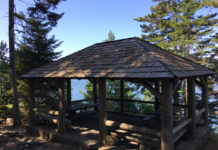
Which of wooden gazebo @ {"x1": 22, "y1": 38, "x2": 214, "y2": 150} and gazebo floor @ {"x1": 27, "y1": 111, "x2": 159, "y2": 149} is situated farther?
gazebo floor @ {"x1": 27, "y1": 111, "x2": 159, "y2": 149}

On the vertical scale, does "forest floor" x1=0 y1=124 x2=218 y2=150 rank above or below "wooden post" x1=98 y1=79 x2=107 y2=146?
below

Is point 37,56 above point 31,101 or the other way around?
above

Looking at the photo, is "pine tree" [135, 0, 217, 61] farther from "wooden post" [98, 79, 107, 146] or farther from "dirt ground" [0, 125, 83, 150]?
"dirt ground" [0, 125, 83, 150]

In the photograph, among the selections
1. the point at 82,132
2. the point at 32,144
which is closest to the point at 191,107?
the point at 82,132

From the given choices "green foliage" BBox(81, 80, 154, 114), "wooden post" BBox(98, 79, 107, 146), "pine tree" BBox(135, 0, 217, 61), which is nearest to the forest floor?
"wooden post" BBox(98, 79, 107, 146)

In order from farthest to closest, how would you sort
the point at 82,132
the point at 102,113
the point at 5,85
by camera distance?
the point at 5,85
the point at 82,132
the point at 102,113

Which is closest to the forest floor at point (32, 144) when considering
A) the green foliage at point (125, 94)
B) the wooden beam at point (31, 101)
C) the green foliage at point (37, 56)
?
the wooden beam at point (31, 101)

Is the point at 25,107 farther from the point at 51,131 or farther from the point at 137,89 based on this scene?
the point at 137,89

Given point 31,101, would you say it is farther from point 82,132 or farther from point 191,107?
point 191,107

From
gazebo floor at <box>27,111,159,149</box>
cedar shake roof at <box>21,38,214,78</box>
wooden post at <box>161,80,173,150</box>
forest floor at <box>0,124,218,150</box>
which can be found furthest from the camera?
forest floor at <box>0,124,218,150</box>

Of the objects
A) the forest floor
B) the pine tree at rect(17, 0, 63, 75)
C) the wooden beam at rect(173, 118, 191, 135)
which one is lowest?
the forest floor

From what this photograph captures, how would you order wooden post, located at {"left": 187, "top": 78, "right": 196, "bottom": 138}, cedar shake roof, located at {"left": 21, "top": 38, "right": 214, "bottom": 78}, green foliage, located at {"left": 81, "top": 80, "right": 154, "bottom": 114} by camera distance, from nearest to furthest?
cedar shake roof, located at {"left": 21, "top": 38, "right": 214, "bottom": 78}, wooden post, located at {"left": 187, "top": 78, "right": 196, "bottom": 138}, green foliage, located at {"left": 81, "top": 80, "right": 154, "bottom": 114}

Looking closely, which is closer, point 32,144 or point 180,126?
point 180,126

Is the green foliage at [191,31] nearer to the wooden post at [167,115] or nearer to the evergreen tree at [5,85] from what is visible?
the wooden post at [167,115]
